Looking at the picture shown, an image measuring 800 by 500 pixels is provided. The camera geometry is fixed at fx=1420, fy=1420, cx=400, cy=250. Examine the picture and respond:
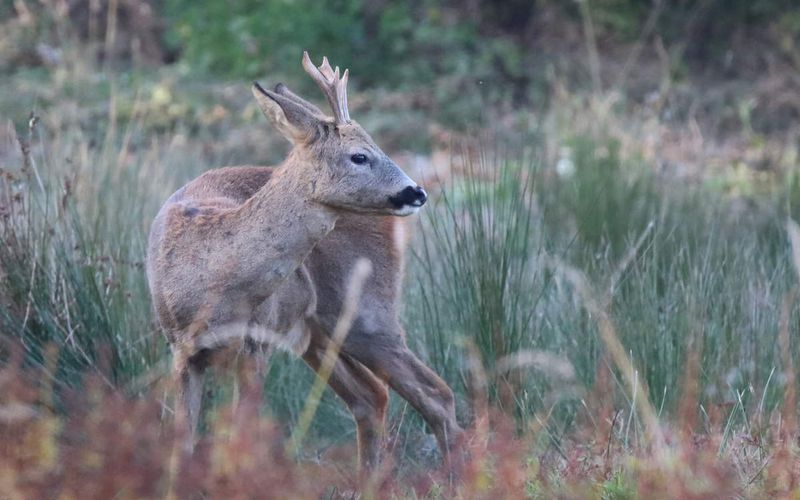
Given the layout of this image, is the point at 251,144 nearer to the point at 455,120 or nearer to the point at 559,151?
the point at 455,120

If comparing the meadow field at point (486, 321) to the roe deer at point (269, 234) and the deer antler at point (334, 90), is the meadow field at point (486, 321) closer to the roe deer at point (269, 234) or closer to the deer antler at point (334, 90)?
the roe deer at point (269, 234)

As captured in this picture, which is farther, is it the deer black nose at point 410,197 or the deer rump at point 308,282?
the deer rump at point 308,282

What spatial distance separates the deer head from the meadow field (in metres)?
0.75

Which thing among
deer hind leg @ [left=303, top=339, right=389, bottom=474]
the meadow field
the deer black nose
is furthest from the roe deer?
deer hind leg @ [left=303, top=339, right=389, bottom=474]

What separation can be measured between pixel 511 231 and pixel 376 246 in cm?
64

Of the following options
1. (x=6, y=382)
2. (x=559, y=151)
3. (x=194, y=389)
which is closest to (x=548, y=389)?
(x=194, y=389)

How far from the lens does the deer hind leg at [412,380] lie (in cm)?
582

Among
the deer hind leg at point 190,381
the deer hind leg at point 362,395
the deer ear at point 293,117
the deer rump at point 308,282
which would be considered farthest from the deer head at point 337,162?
the deer hind leg at point 362,395

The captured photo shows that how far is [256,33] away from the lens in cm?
1467

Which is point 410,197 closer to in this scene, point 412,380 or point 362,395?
point 412,380

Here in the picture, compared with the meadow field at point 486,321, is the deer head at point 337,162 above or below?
above

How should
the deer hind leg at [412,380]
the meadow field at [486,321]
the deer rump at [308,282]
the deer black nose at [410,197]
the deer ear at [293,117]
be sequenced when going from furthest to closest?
the deer hind leg at [412,380], the deer rump at [308,282], the deer ear at [293,117], the deer black nose at [410,197], the meadow field at [486,321]

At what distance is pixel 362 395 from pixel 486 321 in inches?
24.6

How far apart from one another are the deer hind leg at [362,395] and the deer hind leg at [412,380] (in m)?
0.27
